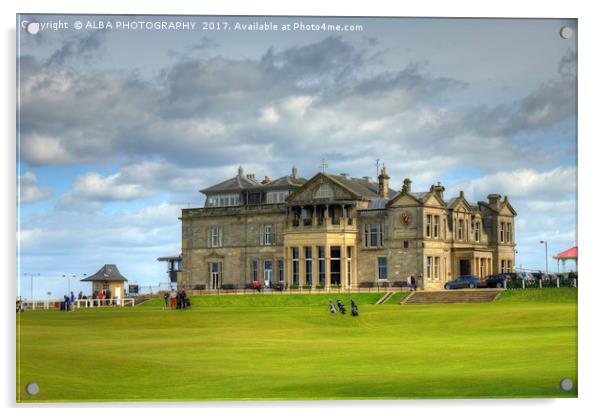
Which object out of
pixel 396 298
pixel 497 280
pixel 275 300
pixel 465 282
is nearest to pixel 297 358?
pixel 396 298

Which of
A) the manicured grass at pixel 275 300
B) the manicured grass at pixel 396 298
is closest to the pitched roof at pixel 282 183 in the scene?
the manicured grass at pixel 275 300

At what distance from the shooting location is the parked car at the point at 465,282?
59.2m

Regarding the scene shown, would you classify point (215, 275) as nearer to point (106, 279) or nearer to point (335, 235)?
point (335, 235)

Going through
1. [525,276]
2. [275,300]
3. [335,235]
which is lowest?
[275,300]

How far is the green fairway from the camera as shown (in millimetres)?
26734

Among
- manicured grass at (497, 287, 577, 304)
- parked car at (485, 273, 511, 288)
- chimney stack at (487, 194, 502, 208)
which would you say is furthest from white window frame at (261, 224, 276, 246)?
chimney stack at (487, 194, 502, 208)

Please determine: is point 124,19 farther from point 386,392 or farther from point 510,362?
point 510,362

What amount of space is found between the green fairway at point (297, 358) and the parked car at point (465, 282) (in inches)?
605

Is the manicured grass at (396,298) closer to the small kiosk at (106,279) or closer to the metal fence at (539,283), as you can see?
the metal fence at (539,283)

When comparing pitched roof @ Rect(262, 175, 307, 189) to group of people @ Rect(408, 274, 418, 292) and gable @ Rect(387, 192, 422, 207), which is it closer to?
gable @ Rect(387, 192, 422, 207)

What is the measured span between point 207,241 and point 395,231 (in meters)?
14.9

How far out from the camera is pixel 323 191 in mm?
68438

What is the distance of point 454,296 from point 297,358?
2547cm
